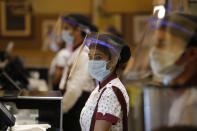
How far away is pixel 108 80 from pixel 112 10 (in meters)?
7.47

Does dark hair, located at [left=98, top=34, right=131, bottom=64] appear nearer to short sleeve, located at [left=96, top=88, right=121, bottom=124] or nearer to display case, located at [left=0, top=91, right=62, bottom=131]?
short sleeve, located at [left=96, top=88, right=121, bottom=124]

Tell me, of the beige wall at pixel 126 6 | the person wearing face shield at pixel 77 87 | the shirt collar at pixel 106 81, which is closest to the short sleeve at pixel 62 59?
the person wearing face shield at pixel 77 87

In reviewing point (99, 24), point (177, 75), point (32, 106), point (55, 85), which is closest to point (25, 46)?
point (99, 24)

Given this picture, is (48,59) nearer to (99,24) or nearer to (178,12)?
(99,24)

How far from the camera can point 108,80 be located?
2.57 metres

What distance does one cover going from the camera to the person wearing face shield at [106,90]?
7.82ft

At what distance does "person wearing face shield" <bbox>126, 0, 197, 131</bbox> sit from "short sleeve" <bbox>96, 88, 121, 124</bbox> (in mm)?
1580

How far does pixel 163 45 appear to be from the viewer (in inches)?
203

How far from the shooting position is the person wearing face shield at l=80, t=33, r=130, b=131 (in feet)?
7.82

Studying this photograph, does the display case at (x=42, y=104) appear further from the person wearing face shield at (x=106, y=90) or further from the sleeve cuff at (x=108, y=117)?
the sleeve cuff at (x=108, y=117)

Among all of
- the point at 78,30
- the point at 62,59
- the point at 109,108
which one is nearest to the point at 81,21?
the point at 78,30

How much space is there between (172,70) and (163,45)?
695 millimetres

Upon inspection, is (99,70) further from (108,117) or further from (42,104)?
(42,104)

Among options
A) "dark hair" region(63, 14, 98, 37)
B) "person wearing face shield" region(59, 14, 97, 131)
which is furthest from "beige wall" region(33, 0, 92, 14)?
"person wearing face shield" region(59, 14, 97, 131)
